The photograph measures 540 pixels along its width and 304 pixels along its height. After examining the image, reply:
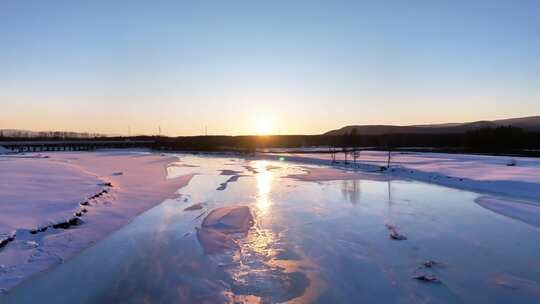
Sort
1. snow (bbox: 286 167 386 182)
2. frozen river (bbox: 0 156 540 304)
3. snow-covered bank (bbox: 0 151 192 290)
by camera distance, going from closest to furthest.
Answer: frozen river (bbox: 0 156 540 304) → snow-covered bank (bbox: 0 151 192 290) → snow (bbox: 286 167 386 182)

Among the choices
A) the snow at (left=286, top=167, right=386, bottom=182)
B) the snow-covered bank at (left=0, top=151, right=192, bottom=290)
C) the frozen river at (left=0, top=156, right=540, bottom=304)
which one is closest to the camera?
the frozen river at (left=0, top=156, right=540, bottom=304)

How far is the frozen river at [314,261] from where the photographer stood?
6629mm

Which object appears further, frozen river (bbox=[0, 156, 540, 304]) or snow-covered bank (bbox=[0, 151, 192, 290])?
snow-covered bank (bbox=[0, 151, 192, 290])

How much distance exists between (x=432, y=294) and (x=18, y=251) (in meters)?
8.62

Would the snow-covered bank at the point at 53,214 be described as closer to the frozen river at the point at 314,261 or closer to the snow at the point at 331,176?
the frozen river at the point at 314,261

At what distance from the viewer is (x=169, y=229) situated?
11398 millimetres

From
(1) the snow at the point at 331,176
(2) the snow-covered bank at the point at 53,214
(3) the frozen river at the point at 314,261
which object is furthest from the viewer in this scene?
(1) the snow at the point at 331,176

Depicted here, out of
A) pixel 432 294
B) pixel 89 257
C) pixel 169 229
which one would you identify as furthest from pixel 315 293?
pixel 169 229

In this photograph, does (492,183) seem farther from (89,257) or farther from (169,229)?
(89,257)

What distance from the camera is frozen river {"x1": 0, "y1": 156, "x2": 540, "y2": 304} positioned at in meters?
6.63

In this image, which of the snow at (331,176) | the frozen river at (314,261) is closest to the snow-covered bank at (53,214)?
the frozen river at (314,261)

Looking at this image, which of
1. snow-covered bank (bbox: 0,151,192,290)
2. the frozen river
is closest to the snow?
snow-covered bank (bbox: 0,151,192,290)

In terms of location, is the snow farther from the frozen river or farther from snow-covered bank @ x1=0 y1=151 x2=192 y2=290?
the frozen river

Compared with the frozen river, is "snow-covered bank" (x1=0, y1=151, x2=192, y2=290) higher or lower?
higher
